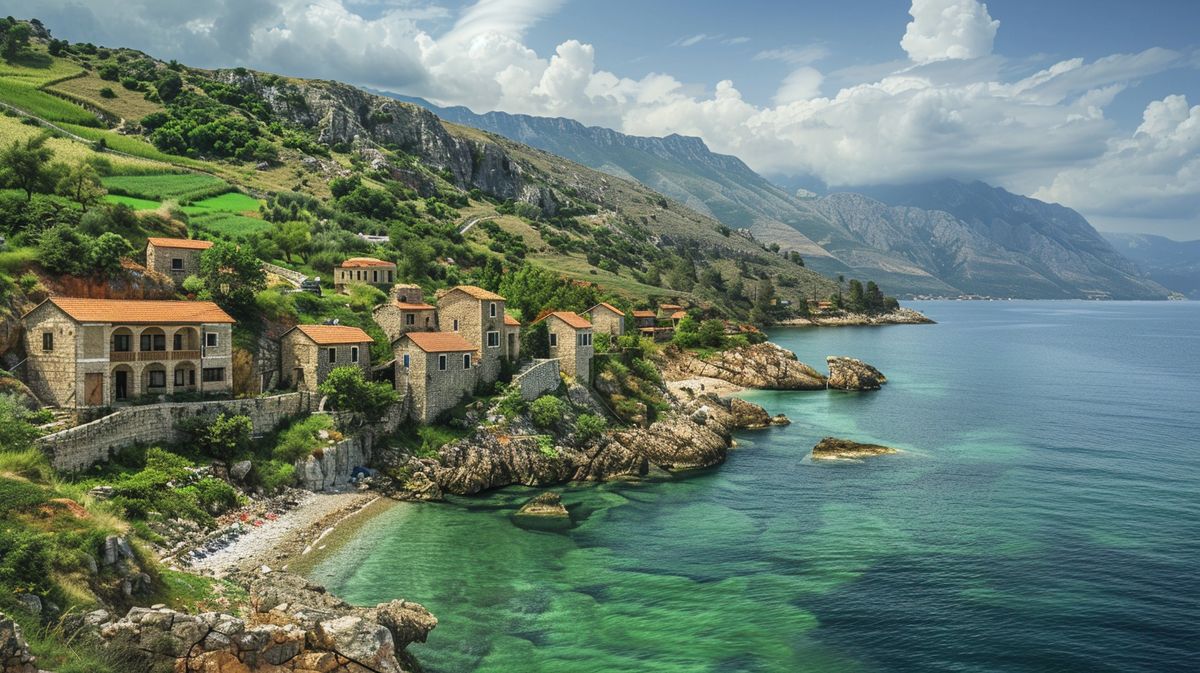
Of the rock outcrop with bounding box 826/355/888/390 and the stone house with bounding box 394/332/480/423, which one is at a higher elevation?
the stone house with bounding box 394/332/480/423

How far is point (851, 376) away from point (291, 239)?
Answer: 7883cm

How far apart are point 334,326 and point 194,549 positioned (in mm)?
23815

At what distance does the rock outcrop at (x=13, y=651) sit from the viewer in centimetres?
1773

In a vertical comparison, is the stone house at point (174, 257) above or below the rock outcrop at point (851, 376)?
above

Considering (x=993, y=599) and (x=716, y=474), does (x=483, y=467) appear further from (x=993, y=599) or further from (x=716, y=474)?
(x=993, y=599)

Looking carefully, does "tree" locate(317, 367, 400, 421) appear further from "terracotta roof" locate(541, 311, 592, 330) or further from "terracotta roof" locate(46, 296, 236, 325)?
"terracotta roof" locate(541, 311, 592, 330)

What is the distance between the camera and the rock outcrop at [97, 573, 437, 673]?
21422mm

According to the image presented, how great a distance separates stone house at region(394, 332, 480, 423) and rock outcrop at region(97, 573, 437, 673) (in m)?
29.3

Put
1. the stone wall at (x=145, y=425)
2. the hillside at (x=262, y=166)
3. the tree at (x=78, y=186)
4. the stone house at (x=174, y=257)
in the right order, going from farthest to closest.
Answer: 1. the hillside at (x=262, y=166)
2. the tree at (x=78, y=186)
3. the stone house at (x=174, y=257)
4. the stone wall at (x=145, y=425)

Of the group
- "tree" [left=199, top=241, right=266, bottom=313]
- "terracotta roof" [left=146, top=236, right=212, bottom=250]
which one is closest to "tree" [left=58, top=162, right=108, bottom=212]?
"terracotta roof" [left=146, top=236, right=212, bottom=250]

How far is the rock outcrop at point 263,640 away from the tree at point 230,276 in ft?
110

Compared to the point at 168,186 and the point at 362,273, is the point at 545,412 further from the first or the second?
the point at 168,186

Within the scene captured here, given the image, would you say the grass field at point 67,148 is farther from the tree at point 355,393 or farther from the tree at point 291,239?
the tree at point 355,393

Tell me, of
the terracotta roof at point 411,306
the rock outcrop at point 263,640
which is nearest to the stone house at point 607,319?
the terracotta roof at point 411,306
